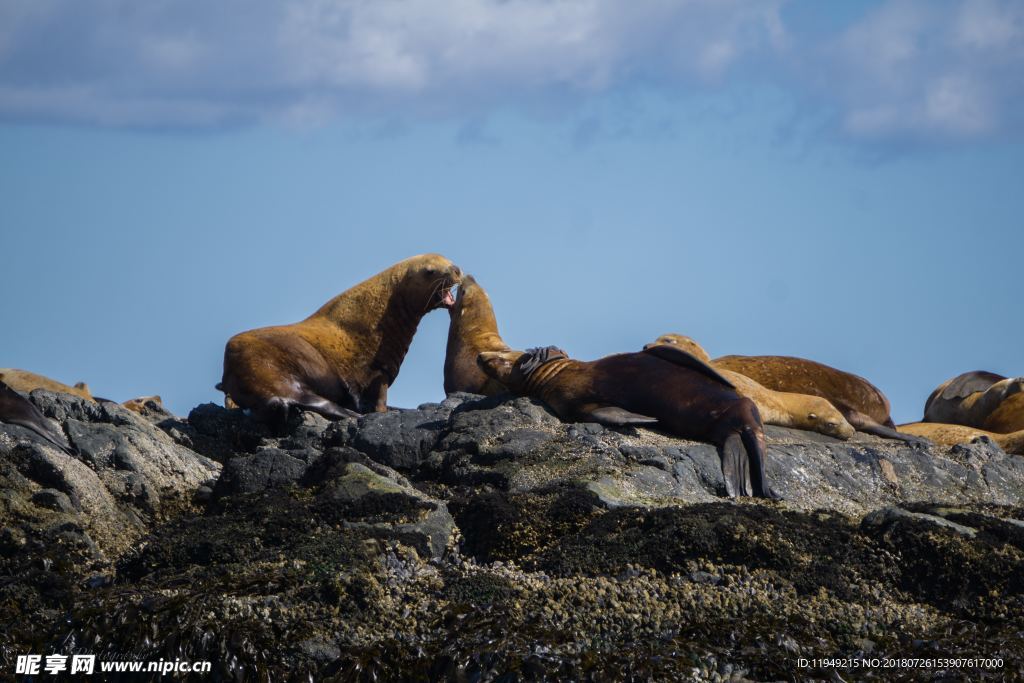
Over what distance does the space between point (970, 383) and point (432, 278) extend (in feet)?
25.4

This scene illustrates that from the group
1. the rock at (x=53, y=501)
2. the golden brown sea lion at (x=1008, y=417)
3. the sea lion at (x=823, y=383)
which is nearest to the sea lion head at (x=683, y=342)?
the sea lion at (x=823, y=383)

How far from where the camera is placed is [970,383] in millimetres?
19141

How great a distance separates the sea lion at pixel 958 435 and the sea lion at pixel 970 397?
267 cm

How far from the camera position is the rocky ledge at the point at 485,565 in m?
6.95

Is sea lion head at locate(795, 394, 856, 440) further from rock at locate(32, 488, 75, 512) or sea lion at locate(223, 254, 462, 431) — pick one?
rock at locate(32, 488, 75, 512)

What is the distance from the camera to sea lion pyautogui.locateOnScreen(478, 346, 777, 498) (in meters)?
10.4

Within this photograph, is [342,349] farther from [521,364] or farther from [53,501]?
[53,501]

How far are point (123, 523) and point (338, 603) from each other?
92.0 inches

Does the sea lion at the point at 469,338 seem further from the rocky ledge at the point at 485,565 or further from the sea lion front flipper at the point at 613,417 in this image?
the rocky ledge at the point at 485,565

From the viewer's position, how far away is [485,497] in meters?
8.72

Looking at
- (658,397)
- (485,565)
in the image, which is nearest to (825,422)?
(658,397)

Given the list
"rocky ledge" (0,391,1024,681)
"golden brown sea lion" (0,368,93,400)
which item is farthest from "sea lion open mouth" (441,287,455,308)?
"rocky ledge" (0,391,1024,681)

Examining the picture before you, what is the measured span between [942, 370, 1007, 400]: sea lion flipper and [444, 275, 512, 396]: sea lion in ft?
21.8

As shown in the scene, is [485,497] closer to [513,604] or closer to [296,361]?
[513,604]
